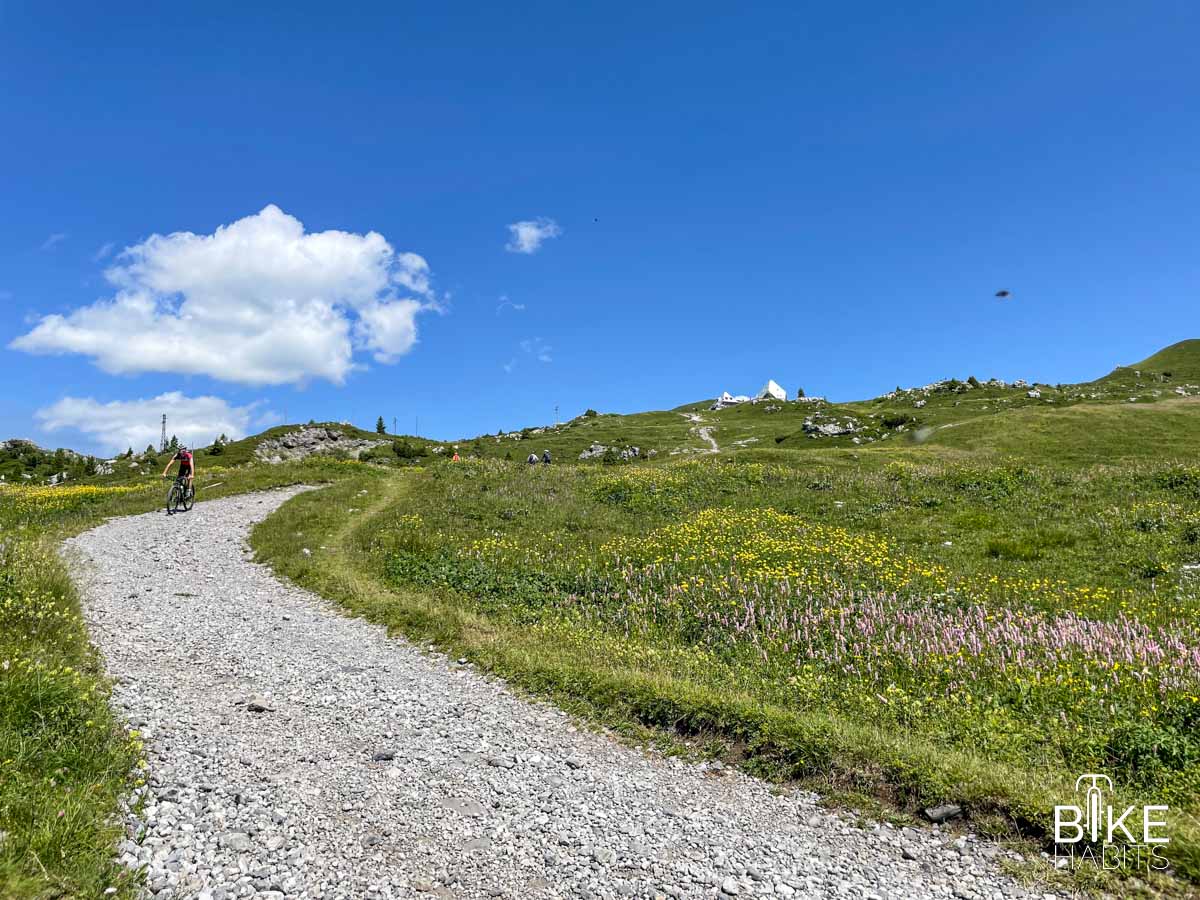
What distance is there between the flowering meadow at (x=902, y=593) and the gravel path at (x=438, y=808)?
7.82 feet

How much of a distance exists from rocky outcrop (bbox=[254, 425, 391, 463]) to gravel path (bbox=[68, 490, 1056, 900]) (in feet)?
316

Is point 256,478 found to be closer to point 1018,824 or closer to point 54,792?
point 54,792

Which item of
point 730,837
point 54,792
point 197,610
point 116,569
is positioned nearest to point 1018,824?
point 730,837

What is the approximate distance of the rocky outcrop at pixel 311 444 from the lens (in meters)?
101

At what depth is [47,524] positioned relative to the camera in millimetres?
26141

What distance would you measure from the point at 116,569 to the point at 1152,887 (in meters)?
23.7

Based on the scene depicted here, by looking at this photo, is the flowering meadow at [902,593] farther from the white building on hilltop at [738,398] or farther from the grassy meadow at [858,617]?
the white building on hilltop at [738,398]

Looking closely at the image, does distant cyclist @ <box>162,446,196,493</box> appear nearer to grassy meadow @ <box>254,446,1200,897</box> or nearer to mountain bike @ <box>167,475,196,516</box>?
mountain bike @ <box>167,475,196,516</box>

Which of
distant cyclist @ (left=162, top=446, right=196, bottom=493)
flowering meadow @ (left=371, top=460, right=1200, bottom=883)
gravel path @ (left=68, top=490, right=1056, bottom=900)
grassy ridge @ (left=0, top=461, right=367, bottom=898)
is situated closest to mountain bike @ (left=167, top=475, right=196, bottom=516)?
distant cyclist @ (left=162, top=446, right=196, bottom=493)

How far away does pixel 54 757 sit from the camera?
248 inches

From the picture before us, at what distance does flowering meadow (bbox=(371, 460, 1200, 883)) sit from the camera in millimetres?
8297

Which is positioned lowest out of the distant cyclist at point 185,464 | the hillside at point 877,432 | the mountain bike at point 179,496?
the mountain bike at point 179,496

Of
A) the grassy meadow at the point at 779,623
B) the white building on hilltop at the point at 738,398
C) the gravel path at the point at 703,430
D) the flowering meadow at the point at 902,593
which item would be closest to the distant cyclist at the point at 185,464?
the grassy meadow at the point at 779,623

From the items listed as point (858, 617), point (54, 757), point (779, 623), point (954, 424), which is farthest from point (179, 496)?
point (954, 424)
